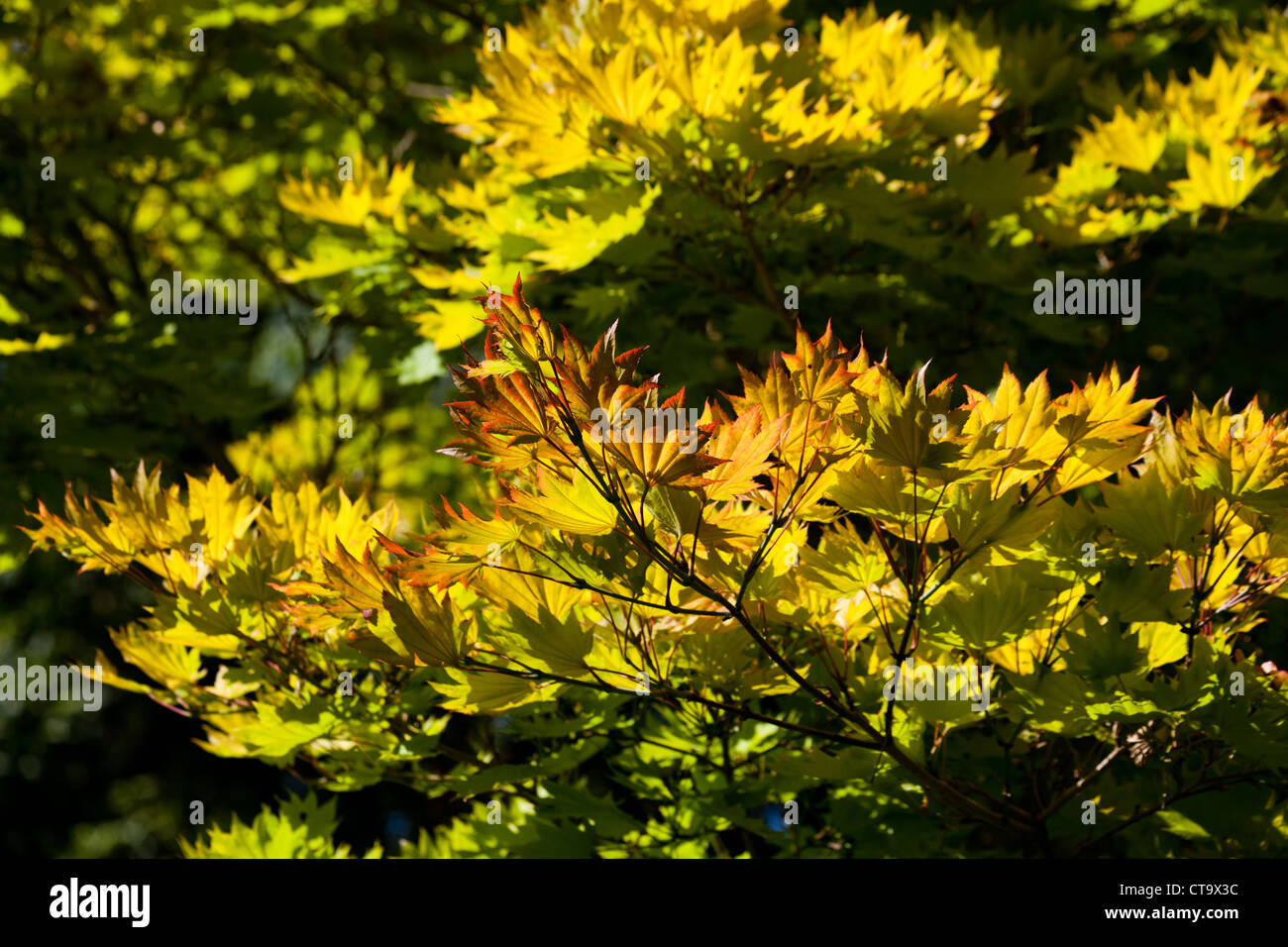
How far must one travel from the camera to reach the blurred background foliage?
2.73 metres

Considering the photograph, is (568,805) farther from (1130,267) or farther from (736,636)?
(1130,267)

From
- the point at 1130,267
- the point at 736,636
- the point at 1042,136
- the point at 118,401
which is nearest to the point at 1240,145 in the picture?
the point at 1130,267

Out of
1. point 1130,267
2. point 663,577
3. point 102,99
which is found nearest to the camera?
point 663,577

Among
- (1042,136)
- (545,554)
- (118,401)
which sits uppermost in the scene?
→ (1042,136)

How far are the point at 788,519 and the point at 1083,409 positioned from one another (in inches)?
18.8

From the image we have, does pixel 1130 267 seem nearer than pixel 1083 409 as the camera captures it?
No

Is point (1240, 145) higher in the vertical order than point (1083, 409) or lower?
higher

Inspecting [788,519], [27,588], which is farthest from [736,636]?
[27,588]

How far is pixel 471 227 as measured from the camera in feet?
9.04

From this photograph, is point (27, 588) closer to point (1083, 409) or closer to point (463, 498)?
point (463, 498)

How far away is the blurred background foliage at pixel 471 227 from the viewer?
8.95 ft

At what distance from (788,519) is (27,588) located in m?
8.74
